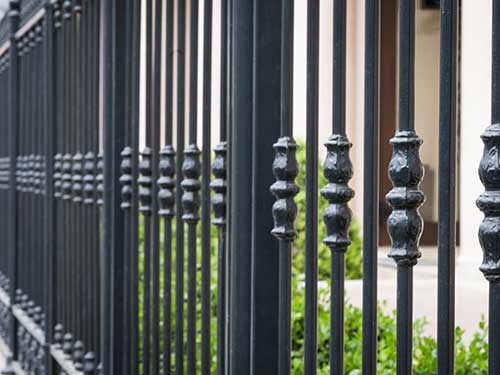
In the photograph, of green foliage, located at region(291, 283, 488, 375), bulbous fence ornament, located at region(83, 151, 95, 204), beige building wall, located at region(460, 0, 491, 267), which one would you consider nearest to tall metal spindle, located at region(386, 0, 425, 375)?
green foliage, located at region(291, 283, 488, 375)

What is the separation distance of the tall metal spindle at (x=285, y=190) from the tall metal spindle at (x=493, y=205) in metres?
0.75

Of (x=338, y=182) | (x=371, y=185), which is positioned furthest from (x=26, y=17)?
(x=371, y=185)

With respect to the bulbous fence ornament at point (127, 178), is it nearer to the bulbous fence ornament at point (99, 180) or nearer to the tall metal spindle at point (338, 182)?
the bulbous fence ornament at point (99, 180)

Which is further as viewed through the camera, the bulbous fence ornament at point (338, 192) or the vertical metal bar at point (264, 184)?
the vertical metal bar at point (264, 184)

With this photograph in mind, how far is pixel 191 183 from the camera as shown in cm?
304

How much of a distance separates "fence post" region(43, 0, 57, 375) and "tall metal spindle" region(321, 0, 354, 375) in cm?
311

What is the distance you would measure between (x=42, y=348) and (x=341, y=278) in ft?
11.3

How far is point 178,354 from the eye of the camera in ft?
10.4

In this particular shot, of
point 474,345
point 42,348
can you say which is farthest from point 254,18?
point 42,348

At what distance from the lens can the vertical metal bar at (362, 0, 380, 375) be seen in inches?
83.2

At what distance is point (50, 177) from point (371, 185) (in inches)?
135

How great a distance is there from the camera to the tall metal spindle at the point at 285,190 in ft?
8.04

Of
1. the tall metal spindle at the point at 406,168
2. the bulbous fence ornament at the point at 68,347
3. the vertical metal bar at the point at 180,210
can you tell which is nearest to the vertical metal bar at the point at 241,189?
the vertical metal bar at the point at 180,210

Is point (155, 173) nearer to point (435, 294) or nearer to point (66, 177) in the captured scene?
point (66, 177)
